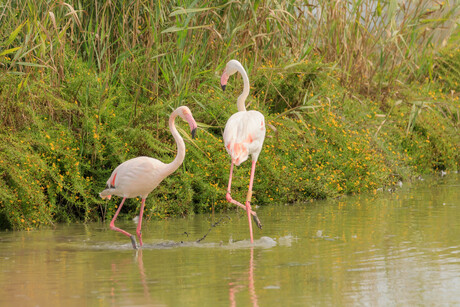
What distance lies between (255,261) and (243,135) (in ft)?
5.80

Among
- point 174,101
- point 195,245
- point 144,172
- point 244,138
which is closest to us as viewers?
point 195,245

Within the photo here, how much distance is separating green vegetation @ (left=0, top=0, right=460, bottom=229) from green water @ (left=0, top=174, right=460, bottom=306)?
1.75ft

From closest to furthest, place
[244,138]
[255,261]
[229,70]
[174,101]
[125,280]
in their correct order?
[125,280] → [255,261] → [244,138] → [229,70] → [174,101]

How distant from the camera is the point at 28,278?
19.0ft

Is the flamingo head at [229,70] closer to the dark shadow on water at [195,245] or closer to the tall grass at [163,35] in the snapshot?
the tall grass at [163,35]

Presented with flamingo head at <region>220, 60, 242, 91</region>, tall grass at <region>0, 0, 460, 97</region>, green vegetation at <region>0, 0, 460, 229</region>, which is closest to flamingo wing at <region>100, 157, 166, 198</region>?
green vegetation at <region>0, 0, 460, 229</region>

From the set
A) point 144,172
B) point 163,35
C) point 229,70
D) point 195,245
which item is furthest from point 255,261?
point 163,35

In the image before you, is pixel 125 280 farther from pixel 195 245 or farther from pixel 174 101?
pixel 174 101

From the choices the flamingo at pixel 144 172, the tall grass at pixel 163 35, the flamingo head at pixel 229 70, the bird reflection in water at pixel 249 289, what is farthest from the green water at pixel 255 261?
the tall grass at pixel 163 35

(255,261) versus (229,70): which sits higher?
(229,70)

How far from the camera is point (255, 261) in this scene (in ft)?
20.5

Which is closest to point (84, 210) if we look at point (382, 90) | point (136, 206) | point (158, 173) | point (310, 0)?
point (136, 206)

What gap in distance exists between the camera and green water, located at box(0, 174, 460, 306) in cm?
502

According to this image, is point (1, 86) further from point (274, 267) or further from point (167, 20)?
point (274, 267)
